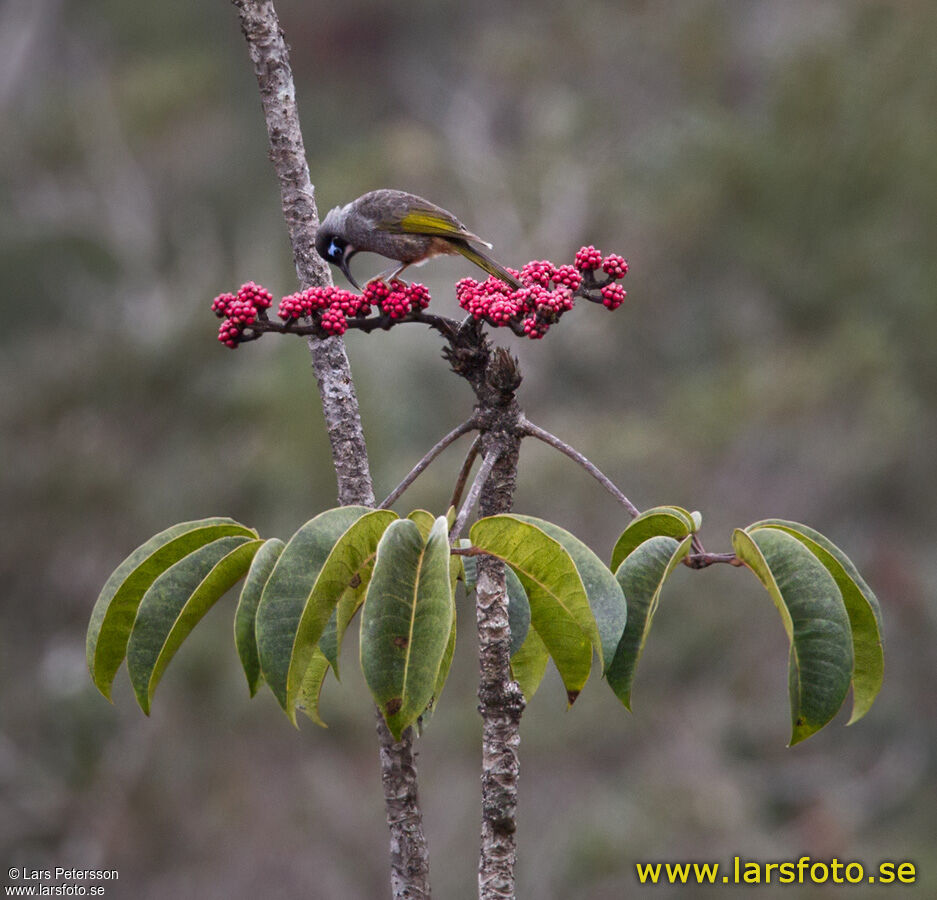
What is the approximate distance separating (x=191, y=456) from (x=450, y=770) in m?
4.69

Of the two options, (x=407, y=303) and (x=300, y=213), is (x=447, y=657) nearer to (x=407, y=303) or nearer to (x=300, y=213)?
(x=407, y=303)

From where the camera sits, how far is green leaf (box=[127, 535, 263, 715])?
1.62 meters

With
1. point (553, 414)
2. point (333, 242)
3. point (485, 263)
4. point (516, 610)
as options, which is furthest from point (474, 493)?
point (553, 414)

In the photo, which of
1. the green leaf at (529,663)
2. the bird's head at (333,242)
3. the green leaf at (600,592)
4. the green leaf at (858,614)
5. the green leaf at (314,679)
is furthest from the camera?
the bird's head at (333,242)

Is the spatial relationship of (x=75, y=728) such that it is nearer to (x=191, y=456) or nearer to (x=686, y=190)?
(x=191, y=456)

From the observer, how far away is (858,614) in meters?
1.61

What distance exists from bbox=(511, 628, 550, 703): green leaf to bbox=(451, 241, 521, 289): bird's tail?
576mm

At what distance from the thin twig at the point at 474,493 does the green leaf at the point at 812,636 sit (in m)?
0.36

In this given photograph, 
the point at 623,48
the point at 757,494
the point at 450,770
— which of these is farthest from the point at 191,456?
the point at 623,48

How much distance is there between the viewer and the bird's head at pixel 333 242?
2.09 metres

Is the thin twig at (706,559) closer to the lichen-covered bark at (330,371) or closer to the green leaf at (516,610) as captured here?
the green leaf at (516,610)

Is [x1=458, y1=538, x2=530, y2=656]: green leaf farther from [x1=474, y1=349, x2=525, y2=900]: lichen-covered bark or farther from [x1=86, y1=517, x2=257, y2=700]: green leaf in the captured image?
[x1=86, y1=517, x2=257, y2=700]: green leaf

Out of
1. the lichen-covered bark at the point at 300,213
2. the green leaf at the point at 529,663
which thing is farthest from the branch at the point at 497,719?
the lichen-covered bark at the point at 300,213

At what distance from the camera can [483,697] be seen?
1.69 metres
